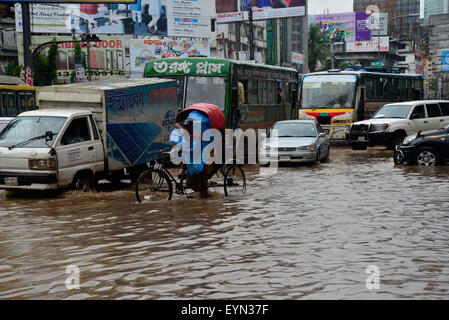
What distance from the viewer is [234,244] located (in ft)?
28.9

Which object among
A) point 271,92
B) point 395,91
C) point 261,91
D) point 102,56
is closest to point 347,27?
point 102,56

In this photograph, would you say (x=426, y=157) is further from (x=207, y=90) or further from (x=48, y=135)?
(x=48, y=135)

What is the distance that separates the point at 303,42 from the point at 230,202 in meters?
98.3

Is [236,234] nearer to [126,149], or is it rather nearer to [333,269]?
[333,269]

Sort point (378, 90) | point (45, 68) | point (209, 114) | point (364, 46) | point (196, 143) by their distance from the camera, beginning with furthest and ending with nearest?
1. point (364, 46)
2. point (45, 68)
3. point (378, 90)
4. point (209, 114)
5. point (196, 143)

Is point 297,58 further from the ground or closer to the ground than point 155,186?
further from the ground

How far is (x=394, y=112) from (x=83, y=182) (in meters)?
16.0

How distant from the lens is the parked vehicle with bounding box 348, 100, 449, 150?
26094 mm

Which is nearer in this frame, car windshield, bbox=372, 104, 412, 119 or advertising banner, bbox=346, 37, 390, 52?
car windshield, bbox=372, 104, 412, 119

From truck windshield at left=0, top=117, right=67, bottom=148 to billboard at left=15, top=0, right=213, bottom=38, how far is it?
51634mm

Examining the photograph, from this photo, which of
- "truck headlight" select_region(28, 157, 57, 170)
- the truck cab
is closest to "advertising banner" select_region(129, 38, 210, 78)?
the truck cab

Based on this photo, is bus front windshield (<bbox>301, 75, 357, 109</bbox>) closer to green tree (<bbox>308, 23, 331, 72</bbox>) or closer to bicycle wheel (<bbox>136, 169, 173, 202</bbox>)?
bicycle wheel (<bbox>136, 169, 173, 202</bbox>)

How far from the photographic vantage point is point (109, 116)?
49.9ft
